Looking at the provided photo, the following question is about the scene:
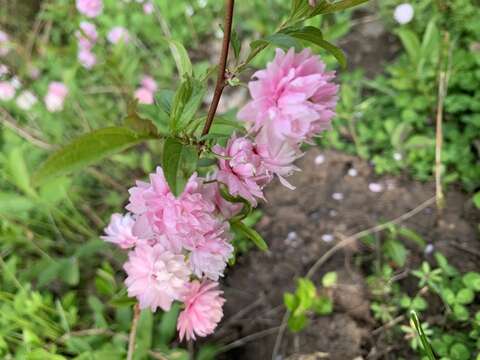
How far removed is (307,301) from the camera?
4.04 feet

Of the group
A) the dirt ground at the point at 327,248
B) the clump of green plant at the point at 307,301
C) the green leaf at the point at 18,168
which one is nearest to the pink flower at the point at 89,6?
the green leaf at the point at 18,168

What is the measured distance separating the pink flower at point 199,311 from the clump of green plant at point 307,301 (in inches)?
14.6

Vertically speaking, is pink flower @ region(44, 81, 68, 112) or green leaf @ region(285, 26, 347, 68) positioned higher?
pink flower @ region(44, 81, 68, 112)

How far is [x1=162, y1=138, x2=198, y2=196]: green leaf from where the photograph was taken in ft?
1.98

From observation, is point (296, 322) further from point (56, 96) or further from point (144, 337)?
point (56, 96)

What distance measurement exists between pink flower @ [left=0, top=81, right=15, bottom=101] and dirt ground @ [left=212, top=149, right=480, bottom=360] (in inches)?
52.5

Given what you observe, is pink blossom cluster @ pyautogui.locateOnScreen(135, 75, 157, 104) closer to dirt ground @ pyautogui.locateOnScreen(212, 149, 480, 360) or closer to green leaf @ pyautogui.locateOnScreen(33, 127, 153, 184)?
dirt ground @ pyautogui.locateOnScreen(212, 149, 480, 360)

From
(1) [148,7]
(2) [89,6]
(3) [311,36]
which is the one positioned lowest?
(3) [311,36]

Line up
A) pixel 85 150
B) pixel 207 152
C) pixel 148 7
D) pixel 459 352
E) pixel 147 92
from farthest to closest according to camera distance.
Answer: pixel 148 7 → pixel 147 92 → pixel 459 352 → pixel 207 152 → pixel 85 150

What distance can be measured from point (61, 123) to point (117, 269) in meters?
0.86

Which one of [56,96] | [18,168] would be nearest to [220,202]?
[18,168]

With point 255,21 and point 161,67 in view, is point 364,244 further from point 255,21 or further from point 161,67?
point 161,67

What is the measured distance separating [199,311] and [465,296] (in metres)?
0.73

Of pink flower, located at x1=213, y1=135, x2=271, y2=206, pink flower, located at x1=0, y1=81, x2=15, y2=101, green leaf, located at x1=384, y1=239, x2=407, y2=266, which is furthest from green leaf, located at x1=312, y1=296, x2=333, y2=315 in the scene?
pink flower, located at x1=0, y1=81, x2=15, y2=101
